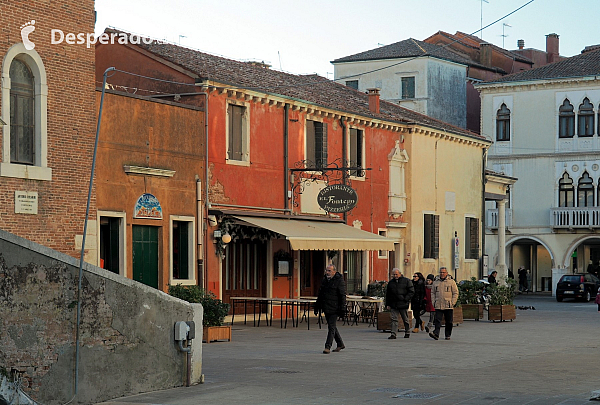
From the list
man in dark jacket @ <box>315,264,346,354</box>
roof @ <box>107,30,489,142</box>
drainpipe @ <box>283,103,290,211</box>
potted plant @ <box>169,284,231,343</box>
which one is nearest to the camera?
man in dark jacket @ <box>315,264,346,354</box>

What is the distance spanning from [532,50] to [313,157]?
35.4m

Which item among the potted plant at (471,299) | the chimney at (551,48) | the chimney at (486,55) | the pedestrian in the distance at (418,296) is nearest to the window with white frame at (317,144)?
the potted plant at (471,299)

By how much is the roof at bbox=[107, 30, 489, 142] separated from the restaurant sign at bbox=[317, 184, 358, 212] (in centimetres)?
281

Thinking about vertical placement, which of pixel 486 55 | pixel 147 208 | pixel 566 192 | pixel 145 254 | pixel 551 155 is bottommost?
pixel 145 254

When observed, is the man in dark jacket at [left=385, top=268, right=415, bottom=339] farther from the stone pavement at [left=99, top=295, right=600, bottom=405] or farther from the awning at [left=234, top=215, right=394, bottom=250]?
the awning at [left=234, top=215, right=394, bottom=250]

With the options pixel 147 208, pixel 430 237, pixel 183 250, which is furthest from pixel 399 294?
pixel 430 237

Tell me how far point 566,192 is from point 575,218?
4.94 feet

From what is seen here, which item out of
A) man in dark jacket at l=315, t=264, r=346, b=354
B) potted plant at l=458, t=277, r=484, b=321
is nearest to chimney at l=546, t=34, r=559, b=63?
potted plant at l=458, t=277, r=484, b=321

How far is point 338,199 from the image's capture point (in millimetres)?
27047

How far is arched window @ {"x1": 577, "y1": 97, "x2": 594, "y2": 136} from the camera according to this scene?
48.6 m

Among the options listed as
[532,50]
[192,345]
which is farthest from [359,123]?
[532,50]

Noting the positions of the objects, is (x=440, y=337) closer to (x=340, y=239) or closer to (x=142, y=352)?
(x=340, y=239)

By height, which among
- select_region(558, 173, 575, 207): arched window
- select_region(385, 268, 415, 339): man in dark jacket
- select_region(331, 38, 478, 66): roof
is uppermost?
select_region(331, 38, 478, 66): roof

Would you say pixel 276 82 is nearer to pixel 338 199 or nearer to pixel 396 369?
pixel 338 199
